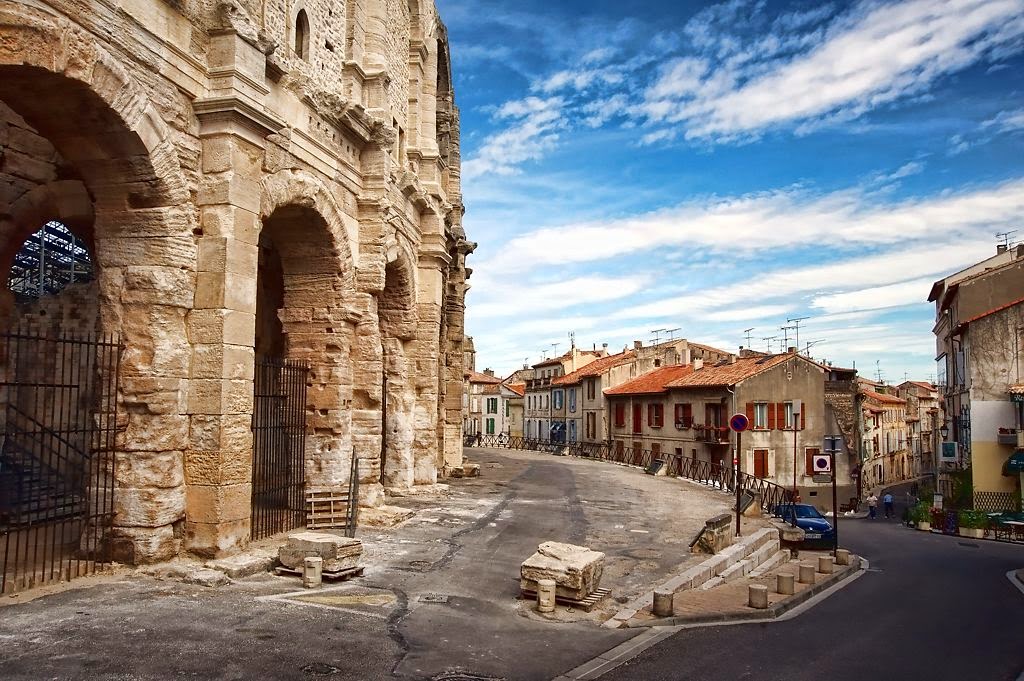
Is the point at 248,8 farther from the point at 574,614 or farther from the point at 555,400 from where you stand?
the point at 555,400

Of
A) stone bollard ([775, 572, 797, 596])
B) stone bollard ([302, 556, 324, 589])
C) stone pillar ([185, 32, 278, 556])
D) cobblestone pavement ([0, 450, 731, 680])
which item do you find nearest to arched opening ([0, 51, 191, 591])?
stone pillar ([185, 32, 278, 556])

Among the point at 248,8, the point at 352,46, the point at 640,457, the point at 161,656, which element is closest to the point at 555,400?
the point at 640,457

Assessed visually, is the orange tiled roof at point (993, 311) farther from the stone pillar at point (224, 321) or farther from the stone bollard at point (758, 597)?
the stone pillar at point (224, 321)

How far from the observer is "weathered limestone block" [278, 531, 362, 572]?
8938 mm

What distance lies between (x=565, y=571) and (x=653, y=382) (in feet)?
104

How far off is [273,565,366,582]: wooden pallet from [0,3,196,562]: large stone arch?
51.9 inches

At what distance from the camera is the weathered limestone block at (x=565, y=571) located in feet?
28.0

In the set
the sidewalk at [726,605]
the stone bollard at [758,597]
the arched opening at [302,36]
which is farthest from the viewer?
the arched opening at [302,36]

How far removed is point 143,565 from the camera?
28.1 feet

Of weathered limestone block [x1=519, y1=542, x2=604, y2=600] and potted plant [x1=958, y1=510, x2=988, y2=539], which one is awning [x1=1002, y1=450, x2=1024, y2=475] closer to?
potted plant [x1=958, y1=510, x2=988, y2=539]

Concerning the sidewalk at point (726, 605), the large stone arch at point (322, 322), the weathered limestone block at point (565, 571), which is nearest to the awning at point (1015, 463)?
the sidewalk at point (726, 605)

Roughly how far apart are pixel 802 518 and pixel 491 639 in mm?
13641

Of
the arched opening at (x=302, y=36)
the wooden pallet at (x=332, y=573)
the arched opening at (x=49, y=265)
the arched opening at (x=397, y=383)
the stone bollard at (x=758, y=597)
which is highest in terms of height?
the arched opening at (x=302, y=36)

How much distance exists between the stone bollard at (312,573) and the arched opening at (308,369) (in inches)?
155
